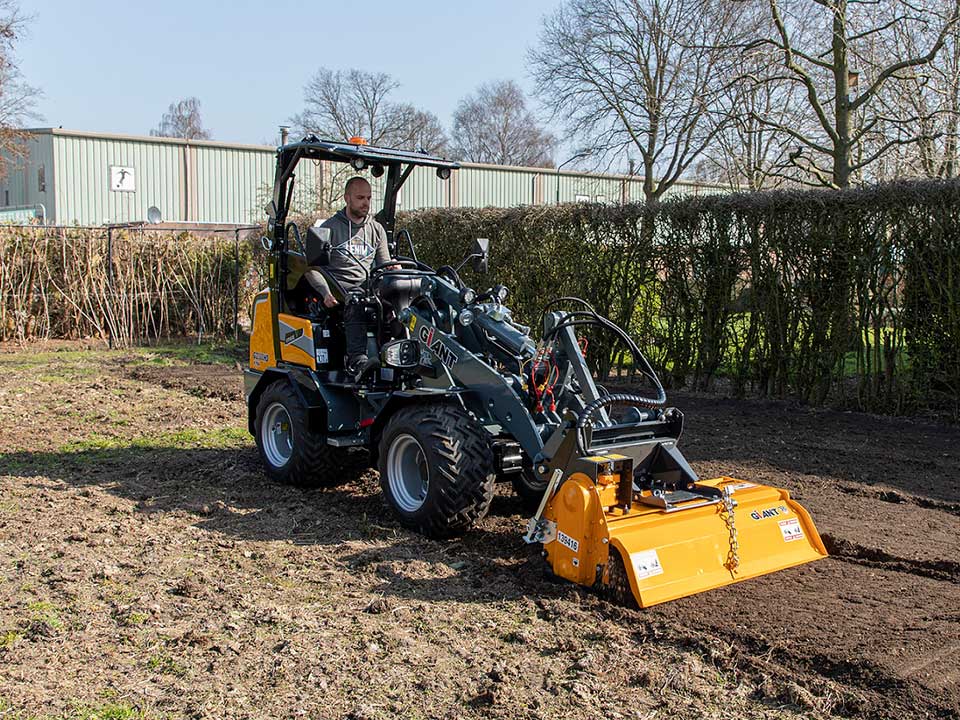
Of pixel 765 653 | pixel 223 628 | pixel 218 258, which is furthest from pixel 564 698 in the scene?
pixel 218 258

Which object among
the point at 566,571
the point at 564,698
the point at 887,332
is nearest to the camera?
the point at 564,698

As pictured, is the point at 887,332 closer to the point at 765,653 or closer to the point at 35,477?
the point at 765,653

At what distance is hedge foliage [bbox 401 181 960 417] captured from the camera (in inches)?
367

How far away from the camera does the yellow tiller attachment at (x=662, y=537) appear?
4.77 m

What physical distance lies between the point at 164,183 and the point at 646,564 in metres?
28.7

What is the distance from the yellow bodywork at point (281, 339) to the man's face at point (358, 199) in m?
0.94

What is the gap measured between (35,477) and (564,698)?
5.43 meters

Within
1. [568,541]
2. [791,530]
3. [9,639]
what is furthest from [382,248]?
[9,639]

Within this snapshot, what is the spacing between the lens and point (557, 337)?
19.2 ft

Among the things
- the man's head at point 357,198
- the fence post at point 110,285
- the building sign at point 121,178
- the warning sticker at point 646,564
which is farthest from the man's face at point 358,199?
the building sign at point 121,178

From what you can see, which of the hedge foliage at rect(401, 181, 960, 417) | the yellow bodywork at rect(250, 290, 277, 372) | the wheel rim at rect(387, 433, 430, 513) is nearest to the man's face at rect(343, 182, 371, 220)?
the yellow bodywork at rect(250, 290, 277, 372)

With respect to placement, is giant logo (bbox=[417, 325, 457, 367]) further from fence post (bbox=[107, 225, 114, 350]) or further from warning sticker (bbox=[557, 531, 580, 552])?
fence post (bbox=[107, 225, 114, 350])

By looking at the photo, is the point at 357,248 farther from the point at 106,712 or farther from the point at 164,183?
the point at 164,183

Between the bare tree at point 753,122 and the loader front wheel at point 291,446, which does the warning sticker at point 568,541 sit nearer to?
the loader front wheel at point 291,446
